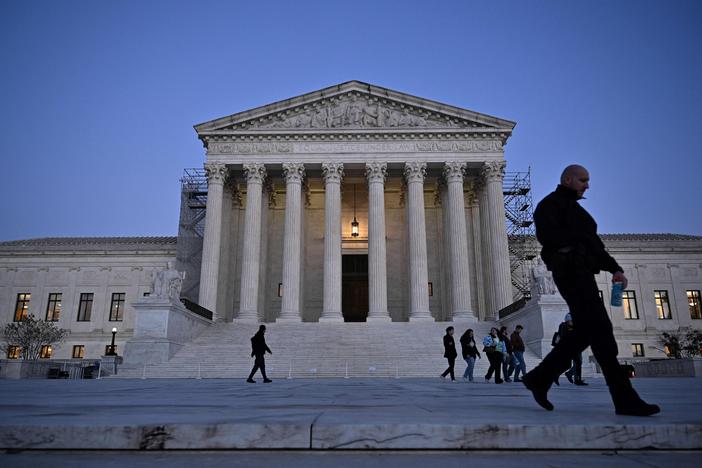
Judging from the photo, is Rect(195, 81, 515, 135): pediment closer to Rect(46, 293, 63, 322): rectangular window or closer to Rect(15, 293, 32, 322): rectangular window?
Rect(46, 293, 63, 322): rectangular window

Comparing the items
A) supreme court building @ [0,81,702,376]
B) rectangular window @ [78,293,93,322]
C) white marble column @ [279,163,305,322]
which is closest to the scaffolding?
supreme court building @ [0,81,702,376]

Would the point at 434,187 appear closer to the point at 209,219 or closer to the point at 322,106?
the point at 322,106

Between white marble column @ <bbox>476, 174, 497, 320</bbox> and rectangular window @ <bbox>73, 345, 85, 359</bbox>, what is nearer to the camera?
white marble column @ <bbox>476, 174, 497, 320</bbox>

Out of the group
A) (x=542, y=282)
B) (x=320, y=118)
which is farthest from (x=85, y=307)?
(x=542, y=282)

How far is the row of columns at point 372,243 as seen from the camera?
111 feet

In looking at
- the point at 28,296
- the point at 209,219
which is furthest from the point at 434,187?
the point at 28,296

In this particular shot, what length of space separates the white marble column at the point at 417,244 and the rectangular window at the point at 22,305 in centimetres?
3444

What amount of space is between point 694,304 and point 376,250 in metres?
30.8

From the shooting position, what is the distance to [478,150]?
36.4 meters

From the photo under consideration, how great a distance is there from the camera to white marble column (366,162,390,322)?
1315 inches

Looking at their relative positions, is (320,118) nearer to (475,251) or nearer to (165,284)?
(475,251)

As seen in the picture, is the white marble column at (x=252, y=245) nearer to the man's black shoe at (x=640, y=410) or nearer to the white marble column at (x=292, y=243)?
the white marble column at (x=292, y=243)

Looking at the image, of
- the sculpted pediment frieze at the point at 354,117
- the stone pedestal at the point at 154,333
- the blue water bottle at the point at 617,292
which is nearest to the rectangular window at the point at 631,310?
the sculpted pediment frieze at the point at 354,117

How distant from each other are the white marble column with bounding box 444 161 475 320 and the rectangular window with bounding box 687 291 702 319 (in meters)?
24.0
